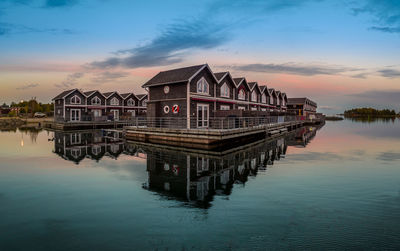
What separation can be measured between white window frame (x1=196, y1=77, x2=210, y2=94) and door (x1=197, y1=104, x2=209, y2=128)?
1.52 metres

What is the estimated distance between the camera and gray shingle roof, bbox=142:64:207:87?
24195mm

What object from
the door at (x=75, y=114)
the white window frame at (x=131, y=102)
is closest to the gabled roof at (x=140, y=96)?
the white window frame at (x=131, y=102)

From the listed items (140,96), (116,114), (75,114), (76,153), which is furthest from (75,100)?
(76,153)

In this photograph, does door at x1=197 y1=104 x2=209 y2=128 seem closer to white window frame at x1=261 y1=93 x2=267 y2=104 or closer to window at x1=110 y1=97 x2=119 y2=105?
white window frame at x1=261 y1=93 x2=267 y2=104

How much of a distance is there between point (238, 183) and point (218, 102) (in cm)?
1840

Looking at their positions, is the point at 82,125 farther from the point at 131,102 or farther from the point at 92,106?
the point at 131,102

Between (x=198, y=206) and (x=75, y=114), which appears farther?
(x=75, y=114)

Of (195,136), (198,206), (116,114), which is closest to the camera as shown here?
(198,206)

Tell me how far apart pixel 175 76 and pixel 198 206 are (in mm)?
19725

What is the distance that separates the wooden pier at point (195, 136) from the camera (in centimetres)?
1992

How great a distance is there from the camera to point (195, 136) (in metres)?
20.6

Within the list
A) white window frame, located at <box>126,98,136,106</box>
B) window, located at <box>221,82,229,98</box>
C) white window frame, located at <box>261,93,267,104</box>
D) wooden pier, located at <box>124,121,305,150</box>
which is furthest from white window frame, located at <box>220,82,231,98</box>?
white window frame, located at <box>126,98,136,106</box>

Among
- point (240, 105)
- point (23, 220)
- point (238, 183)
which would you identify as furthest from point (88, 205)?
point (240, 105)

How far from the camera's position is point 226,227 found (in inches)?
242
